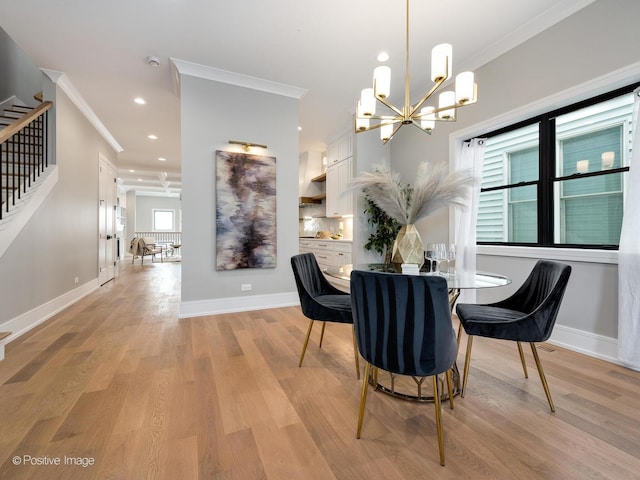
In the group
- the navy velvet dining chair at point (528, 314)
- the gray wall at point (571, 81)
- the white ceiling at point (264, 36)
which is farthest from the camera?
the white ceiling at point (264, 36)

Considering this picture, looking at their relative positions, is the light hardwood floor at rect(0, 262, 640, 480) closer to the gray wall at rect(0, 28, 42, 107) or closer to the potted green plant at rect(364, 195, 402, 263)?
the potted green plant at rect(364, 195, 402, 263)

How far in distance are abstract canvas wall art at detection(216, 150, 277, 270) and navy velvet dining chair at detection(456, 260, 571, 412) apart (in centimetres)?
260

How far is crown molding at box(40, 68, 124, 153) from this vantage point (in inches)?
141

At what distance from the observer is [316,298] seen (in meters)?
2.35

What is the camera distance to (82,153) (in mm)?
4520

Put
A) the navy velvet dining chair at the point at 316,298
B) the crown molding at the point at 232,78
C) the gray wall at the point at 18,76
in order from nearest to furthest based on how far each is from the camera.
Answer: the navy velvet dining chair at the point at 316,298, the crown molding at the point at 232,78, the gray wall at the point at 18,76

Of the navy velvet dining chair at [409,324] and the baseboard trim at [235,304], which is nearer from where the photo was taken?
the navy velvet dining chair at [409,324]

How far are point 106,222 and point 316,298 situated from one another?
5.50m

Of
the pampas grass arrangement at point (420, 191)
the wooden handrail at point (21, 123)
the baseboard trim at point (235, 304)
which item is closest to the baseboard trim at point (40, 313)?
the baseboard trim at point (235, 304)

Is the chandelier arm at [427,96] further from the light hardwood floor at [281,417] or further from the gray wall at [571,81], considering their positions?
the light hardwood floor at [281,417]

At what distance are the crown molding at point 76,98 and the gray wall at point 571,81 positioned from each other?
5142 mm

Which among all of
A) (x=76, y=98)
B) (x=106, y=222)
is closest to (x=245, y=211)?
(x=76, y=98)

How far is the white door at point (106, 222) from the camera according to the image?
5359 millimetres

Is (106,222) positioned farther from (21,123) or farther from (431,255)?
(431,255)
